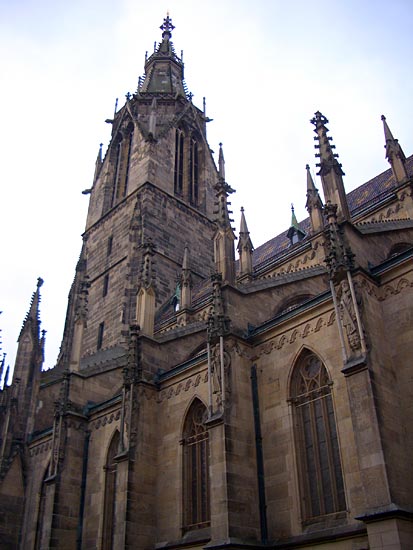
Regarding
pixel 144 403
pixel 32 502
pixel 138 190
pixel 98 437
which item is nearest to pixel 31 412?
pixel 32 502

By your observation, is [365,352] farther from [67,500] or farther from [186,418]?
[67,500]

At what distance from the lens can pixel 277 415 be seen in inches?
483

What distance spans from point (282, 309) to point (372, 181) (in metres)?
9.76

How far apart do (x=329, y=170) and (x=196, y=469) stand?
7.97 meters

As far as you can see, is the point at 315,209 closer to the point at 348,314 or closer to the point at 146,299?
the point at 146,299

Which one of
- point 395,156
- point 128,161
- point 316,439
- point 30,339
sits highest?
point 128,161

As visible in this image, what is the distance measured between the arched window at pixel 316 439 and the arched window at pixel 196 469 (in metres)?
2.85

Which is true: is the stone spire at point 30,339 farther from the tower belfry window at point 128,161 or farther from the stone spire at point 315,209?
the stone spire at point 315,209

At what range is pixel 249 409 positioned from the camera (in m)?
12.7

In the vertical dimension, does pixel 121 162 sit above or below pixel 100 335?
above

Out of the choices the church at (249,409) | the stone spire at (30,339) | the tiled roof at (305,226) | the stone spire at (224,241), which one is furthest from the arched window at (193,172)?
the stone spire at (224,241)

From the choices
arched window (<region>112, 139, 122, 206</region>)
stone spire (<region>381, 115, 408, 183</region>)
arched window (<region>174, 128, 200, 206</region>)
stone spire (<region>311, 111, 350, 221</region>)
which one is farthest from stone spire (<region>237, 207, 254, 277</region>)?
A: arched window (<region>112, 139, 122, 206</region>)

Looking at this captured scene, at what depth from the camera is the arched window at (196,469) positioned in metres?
13.3

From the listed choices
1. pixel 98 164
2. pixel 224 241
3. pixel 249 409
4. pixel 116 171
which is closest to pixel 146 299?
pixel 224 241
